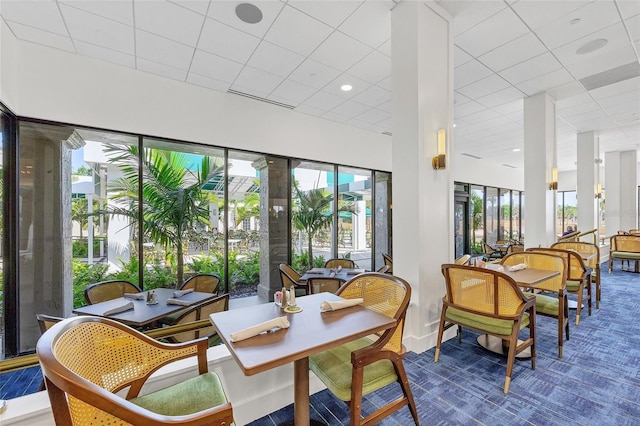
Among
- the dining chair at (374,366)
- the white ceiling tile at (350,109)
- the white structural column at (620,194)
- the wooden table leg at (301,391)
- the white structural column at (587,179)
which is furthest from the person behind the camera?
the white structural column at (620,194)

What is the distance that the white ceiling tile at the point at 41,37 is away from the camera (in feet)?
9.37

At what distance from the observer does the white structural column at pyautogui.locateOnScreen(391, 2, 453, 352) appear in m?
2.77

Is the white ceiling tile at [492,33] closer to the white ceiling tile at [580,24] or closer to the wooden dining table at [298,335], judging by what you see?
the white ceiling tile at [580,24]

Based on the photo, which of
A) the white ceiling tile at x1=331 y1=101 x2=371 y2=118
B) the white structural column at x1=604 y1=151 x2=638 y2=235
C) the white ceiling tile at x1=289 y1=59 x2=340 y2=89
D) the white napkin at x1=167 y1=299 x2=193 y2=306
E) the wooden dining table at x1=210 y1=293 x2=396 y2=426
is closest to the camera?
the wooden dining table at x1=210 y1=293 x2=396 y2=426

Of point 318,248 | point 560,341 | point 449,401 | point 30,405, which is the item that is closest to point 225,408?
point 30,405

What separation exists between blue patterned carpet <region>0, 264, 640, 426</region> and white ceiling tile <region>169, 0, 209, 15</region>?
359 cm

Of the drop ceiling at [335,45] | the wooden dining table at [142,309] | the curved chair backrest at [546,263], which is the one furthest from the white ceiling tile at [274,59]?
the curved chair backrest at [546,263]

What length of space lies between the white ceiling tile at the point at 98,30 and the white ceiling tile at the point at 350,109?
314 cm

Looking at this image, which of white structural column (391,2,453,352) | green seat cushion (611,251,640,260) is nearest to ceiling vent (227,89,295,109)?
white structural column (391,2,453,352)

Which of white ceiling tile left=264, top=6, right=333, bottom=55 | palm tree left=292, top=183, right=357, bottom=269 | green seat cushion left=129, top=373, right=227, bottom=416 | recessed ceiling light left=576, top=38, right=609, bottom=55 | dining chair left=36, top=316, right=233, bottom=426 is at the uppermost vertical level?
recessed ceiling light left=576, top=38, right=609, bottom=55

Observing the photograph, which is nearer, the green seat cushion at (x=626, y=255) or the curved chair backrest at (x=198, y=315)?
the curved chair backrest at (x=198, y=315)

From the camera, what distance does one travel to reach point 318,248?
19.1ft

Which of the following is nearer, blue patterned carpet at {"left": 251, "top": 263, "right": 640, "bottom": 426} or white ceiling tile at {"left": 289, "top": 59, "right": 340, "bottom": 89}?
blue patterned carpet at {"left": 251, "top": 263, "right": 640, "bottom": 426}

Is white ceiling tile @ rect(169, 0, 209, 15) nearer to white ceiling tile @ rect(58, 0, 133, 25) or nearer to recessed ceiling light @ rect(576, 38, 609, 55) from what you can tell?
white ceiling tile @ rect(58, 0, 133, 25)
